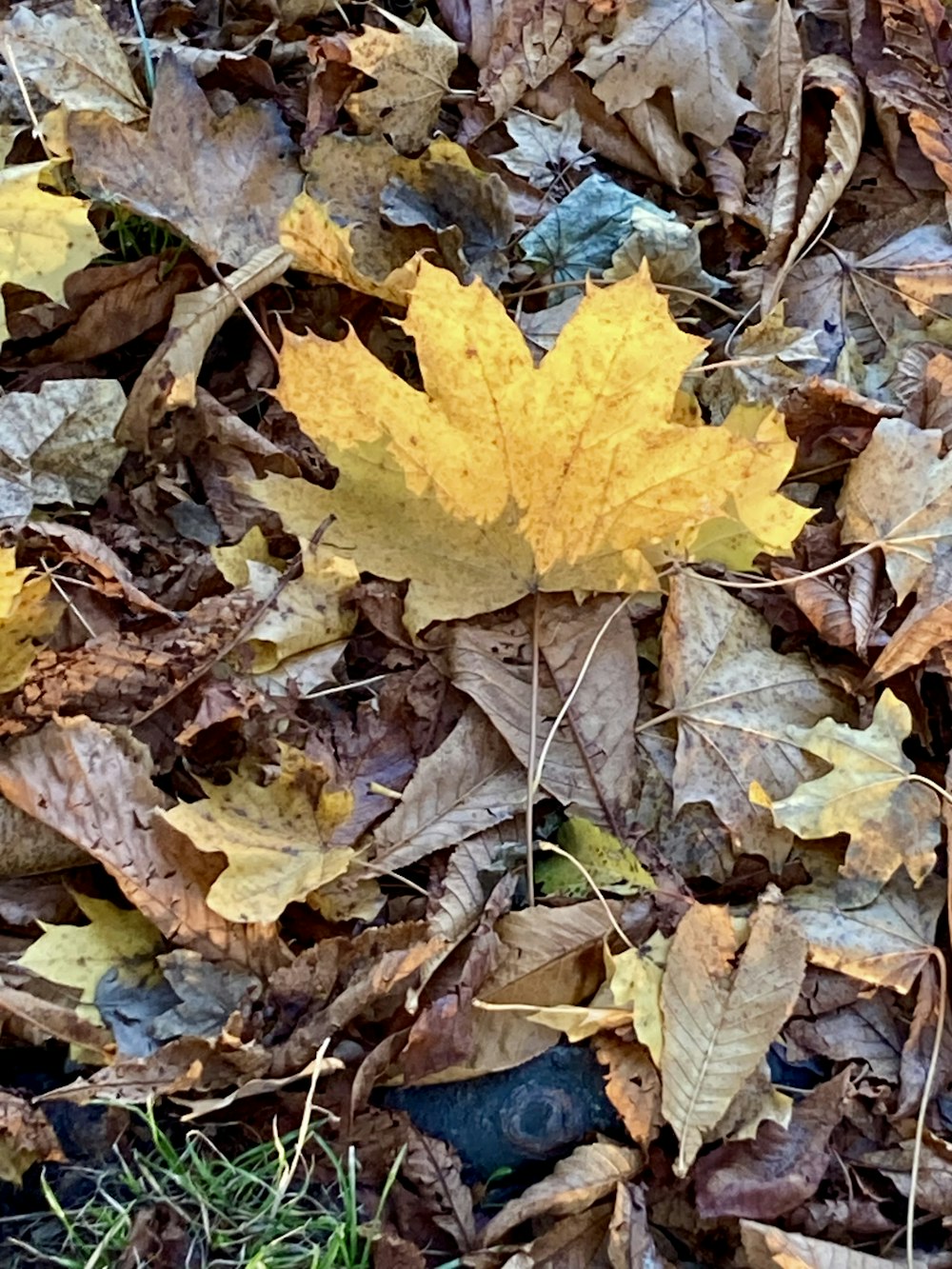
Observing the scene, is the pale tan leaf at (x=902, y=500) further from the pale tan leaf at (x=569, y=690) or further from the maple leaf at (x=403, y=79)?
the maple leaf at (x=403, y=79)

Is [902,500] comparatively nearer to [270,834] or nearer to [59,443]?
[270,834]

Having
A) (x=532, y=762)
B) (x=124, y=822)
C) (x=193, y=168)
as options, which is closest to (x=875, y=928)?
(x=532, y=762)

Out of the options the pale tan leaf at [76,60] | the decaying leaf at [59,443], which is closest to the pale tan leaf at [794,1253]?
the decaying leaf at [59,443]

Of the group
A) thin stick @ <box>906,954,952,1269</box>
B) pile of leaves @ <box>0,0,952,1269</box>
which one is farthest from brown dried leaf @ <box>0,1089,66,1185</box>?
thin stick @ <box>906,954,952,1269</box>

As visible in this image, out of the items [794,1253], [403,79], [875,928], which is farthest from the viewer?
[403,79]

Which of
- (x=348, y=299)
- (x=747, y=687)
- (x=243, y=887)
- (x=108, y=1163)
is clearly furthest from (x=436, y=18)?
(x=108, y=1163)

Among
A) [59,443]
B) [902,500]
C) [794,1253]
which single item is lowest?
[794,1253]

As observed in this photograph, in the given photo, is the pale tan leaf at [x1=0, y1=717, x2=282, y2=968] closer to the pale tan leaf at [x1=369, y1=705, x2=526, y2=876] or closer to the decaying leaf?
the pale tan leaf at [x1=369, y1=705, x2=526, y2=876]
